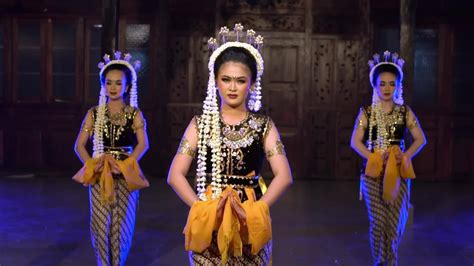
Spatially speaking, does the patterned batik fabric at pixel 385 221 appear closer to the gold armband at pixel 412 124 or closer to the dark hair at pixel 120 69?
the gold armband at pixel 412 124

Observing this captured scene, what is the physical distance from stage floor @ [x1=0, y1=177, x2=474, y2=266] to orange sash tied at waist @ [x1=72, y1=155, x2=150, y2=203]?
90 cm

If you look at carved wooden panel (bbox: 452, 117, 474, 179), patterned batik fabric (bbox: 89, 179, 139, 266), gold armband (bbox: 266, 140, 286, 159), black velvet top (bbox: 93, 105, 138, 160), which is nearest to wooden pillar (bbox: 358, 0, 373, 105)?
carved wooden panel (bbox: 452, 117, 474, 179)

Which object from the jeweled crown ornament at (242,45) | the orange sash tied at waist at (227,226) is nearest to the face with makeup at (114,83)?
the jeweled crown ornament at (242,45)

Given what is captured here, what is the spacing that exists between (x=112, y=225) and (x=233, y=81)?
6.77 ft

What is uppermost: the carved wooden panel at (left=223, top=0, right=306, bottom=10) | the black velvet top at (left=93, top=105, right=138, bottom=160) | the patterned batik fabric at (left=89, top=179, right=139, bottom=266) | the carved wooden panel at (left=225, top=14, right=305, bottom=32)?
the carved wooden panel at (left=223, top=0, right=306, bottom=10)

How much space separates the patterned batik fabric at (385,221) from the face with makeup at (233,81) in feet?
7.40

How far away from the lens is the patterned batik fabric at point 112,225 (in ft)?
15.4

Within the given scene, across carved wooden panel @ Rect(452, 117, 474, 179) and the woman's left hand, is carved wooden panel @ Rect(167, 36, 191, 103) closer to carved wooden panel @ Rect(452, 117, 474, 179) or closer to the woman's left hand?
carved wooden panel @ Rect(452, 117, 474, 179)

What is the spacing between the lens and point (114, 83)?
4.89m

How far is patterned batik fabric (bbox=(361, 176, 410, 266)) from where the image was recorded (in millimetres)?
4984

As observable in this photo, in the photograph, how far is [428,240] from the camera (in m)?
6.29

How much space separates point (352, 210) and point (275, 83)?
2.70 meters

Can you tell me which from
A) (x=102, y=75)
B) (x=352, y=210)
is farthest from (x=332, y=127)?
(x=102, y=75)

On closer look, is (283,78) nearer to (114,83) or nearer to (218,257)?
(114,83)
